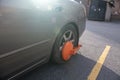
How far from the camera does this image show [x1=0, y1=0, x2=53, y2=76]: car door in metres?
2.03

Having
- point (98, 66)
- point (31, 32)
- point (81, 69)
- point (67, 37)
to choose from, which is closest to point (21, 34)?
point (31, 32)

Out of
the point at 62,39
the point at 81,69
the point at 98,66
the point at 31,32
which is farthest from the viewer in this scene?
the point at 98,66

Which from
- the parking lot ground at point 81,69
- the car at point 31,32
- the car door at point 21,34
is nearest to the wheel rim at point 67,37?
the car at point 31,32

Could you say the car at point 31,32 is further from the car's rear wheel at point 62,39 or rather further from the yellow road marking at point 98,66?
the yellow road marking at point 98,66

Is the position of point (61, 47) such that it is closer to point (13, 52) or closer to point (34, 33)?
point (34, 33)

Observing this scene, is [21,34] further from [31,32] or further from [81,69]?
[81,69]

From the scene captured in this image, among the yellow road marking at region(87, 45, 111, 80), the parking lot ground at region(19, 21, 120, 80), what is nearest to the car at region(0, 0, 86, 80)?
the parking lot ground at region(19, 21, 120, 80)

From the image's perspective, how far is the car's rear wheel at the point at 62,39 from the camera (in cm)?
315

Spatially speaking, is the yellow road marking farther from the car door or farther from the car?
the car door

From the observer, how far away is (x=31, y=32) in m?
2.40

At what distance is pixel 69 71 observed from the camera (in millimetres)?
3312

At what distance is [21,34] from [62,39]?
1189 mm

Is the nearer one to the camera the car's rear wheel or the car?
the car

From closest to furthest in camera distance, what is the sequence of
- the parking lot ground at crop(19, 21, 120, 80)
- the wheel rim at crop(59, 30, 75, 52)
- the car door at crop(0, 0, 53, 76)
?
the car door at crop(0, 0, 53, 76), the parking lot ground at crop(19, 21, 120, 80), the wheel rim at crop(59, 30, 75, 52)
